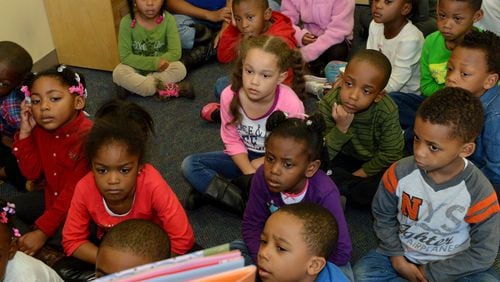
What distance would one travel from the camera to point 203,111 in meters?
2.37

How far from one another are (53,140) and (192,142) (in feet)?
2.39

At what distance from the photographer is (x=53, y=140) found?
1634mm

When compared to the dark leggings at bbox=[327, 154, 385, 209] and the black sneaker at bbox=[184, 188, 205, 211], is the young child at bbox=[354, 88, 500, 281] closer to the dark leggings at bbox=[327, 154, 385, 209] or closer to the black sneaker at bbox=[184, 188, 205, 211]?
the dark leggings at bbox=[327, 154, 385, 209]

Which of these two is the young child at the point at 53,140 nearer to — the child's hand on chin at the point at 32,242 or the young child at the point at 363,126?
the child's hand on chin at the point at 32,242

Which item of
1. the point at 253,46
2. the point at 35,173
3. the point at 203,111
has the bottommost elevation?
the point at 203,111

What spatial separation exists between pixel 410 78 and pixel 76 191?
142 cm

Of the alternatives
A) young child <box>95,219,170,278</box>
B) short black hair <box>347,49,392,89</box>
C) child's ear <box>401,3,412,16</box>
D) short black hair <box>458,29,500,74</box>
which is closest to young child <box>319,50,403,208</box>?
short black hair <box>347,49,392,89</box>

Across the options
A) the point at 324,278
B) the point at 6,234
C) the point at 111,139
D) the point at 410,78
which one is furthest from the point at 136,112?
the point at 410,78

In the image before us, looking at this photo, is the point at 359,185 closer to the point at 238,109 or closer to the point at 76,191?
the point at 238,109

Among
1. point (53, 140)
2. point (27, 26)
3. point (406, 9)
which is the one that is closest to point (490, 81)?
point (406, 9)

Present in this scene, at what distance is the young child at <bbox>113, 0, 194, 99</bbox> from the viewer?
8.28 ft

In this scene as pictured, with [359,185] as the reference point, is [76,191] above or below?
above

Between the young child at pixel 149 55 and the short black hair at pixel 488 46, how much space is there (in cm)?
132

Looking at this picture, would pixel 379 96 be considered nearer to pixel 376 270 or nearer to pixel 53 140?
pixel 376 270
